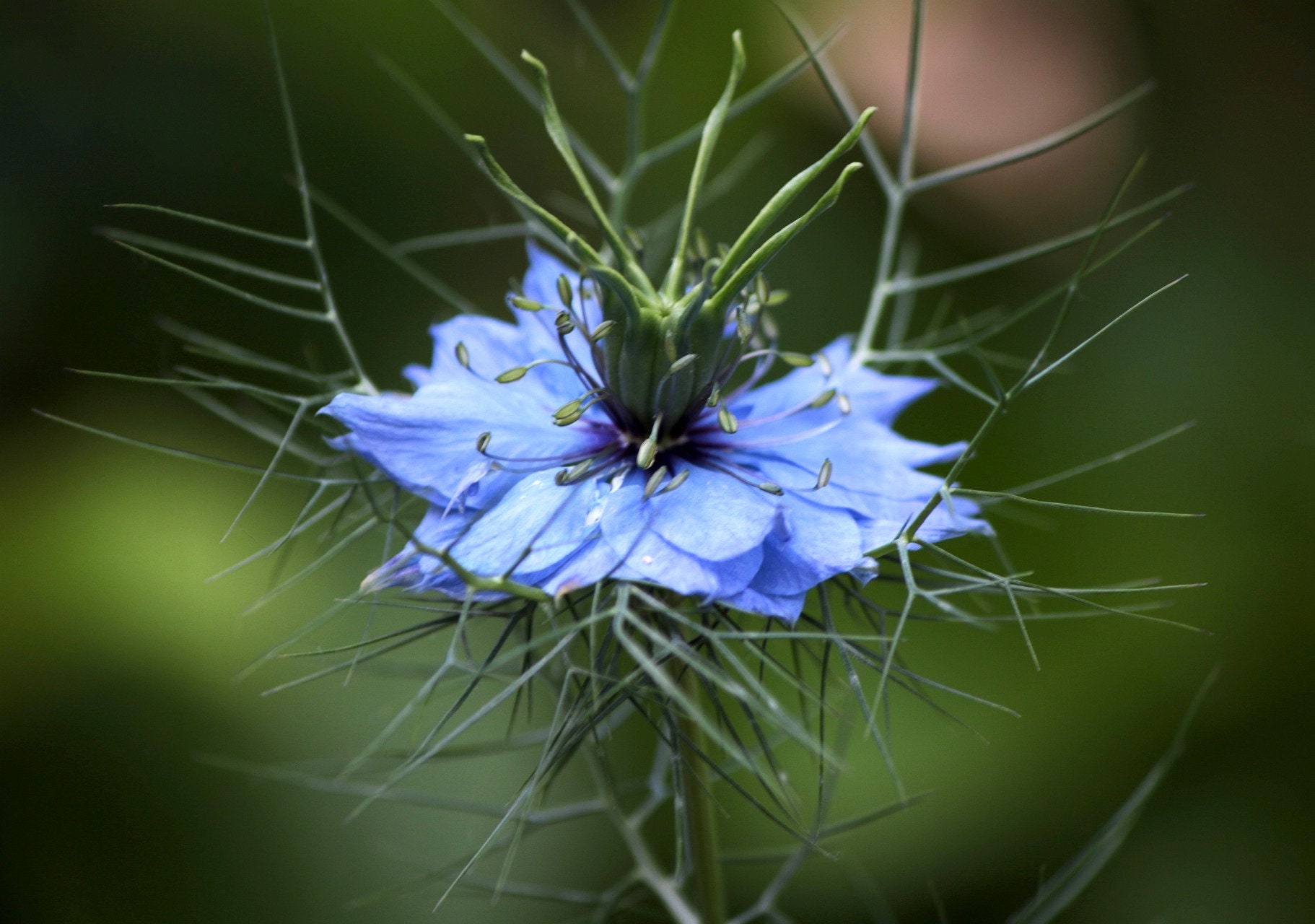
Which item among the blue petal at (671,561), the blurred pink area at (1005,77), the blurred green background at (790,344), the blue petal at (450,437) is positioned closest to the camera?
the blue petal at (671,561)

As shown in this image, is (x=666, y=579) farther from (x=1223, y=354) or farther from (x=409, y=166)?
(x=1223, y=354)

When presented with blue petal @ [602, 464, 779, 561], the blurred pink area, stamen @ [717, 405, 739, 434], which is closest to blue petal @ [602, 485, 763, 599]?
blue petal @ [602, 464, 779, 561]

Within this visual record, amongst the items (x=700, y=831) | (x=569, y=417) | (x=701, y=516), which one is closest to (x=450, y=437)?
(x=569, y=417)

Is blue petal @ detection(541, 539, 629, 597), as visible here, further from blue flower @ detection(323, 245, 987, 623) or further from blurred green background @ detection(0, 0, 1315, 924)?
blurred green background @ detection(0, 0, 1315, 924)

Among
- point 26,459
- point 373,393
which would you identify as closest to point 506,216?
point 26,459

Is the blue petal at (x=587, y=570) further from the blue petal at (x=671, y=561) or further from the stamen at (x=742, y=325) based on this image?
the stamen at (x=742, y=325)

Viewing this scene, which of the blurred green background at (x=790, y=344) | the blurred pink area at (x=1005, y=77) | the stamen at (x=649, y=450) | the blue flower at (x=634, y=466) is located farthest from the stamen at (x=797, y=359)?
the blurred pink area at (x=1005, y=77)

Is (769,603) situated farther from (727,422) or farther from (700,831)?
(700,831)
